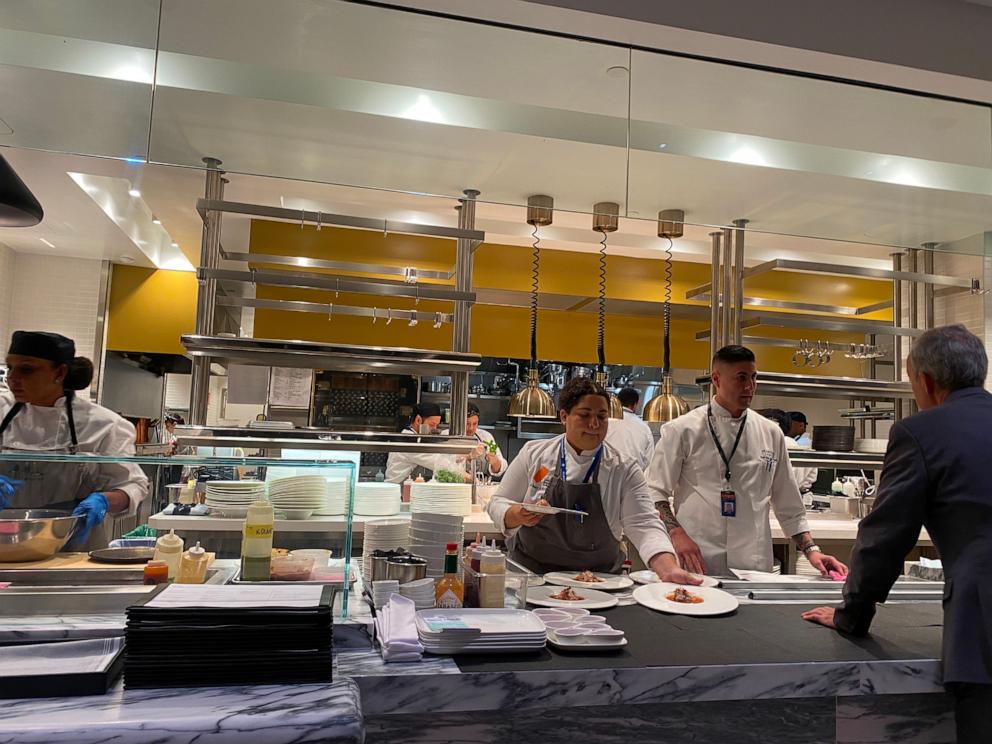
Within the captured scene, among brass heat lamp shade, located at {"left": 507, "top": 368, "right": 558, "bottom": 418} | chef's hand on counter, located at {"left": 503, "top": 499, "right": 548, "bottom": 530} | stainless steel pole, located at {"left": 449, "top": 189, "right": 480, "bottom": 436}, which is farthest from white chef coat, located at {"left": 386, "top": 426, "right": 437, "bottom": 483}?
chef's hand on counter, located at {"left": 503, "top": 499, "right": 548, "bottom": 530}

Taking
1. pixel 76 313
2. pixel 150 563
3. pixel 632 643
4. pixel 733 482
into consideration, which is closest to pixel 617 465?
pixel 733 482

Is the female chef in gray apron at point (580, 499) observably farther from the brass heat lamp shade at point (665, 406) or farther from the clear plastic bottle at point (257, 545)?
the brass heat lamp shade at point (665, 406)

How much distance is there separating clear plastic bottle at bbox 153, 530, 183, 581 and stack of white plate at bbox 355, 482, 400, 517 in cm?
266

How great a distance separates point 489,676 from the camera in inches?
65.6

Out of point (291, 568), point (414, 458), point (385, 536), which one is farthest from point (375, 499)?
point (291, 568)

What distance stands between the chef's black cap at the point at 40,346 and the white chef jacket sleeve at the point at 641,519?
2597 mm

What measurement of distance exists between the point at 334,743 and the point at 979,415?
1875 mm

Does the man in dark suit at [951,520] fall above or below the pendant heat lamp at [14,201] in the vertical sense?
below

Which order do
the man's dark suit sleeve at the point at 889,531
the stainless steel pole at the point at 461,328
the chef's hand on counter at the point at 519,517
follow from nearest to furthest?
1. the man's dark suit sleeve at the point at 889,531
2. the chef's hand on counter at the point at 519,517
3. the stainless steel pole at the point at 461,328

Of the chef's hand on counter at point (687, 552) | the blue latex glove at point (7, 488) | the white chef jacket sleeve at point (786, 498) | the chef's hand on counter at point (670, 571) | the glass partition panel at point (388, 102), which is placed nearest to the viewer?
the blue latex glove at point (7, 488)

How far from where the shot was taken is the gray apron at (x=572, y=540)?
313 centimetres

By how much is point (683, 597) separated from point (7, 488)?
1914mm

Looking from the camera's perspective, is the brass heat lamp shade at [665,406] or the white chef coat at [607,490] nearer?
the white chef coat at [607,490]

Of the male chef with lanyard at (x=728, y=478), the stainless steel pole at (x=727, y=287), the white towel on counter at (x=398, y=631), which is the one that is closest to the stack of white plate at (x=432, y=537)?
the white towel on counter at (x=398, y=631)
